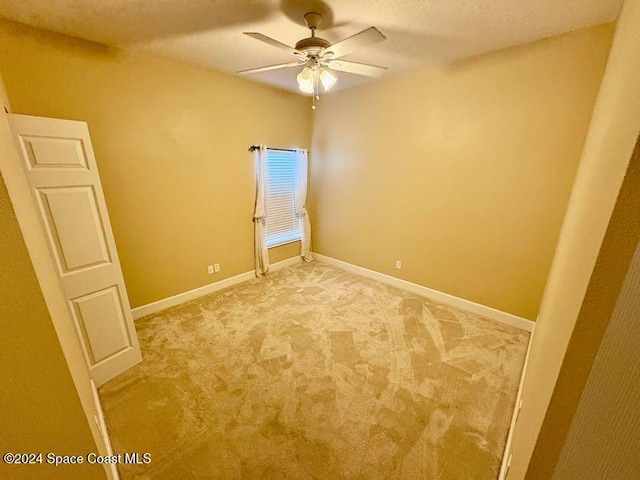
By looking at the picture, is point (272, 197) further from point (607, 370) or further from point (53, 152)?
point (607, 370)

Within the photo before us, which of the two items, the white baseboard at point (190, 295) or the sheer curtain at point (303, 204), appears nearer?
the white baseboard at point (190, 295)

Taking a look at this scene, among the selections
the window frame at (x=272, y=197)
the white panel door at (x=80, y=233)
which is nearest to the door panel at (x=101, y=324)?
the white panel door at (x=80, y=233)

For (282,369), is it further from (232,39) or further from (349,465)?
(232,39)

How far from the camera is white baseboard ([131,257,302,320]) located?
2781 mm

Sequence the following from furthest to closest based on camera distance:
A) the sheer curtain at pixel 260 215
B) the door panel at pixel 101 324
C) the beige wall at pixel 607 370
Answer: the sheer curtain at pixel 260 215 → the door panel at pixel 101 324 → the beige wall at pixel 607 370

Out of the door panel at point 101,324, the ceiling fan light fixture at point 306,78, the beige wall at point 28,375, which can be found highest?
the ceiling fan light fixture at point 306,78

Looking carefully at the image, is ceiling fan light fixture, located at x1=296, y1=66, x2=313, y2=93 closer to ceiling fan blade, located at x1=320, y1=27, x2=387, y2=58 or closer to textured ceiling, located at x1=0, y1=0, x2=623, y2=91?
ceiling fan blade, located at x1=320, y1=27, x2=387, y2=58

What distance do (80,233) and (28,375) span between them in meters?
1.34

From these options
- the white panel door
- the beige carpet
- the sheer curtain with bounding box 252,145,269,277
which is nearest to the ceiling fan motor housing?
the white panel door

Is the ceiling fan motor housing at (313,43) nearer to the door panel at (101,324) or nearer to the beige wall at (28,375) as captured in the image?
the beige wall at (28,375)

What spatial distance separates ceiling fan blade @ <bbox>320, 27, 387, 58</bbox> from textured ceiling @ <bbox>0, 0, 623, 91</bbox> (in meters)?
0.28

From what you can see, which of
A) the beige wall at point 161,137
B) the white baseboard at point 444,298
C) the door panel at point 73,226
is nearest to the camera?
the door panel at point 73,226

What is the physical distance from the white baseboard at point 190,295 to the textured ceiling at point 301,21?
2498mm

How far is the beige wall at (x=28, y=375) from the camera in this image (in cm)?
67
